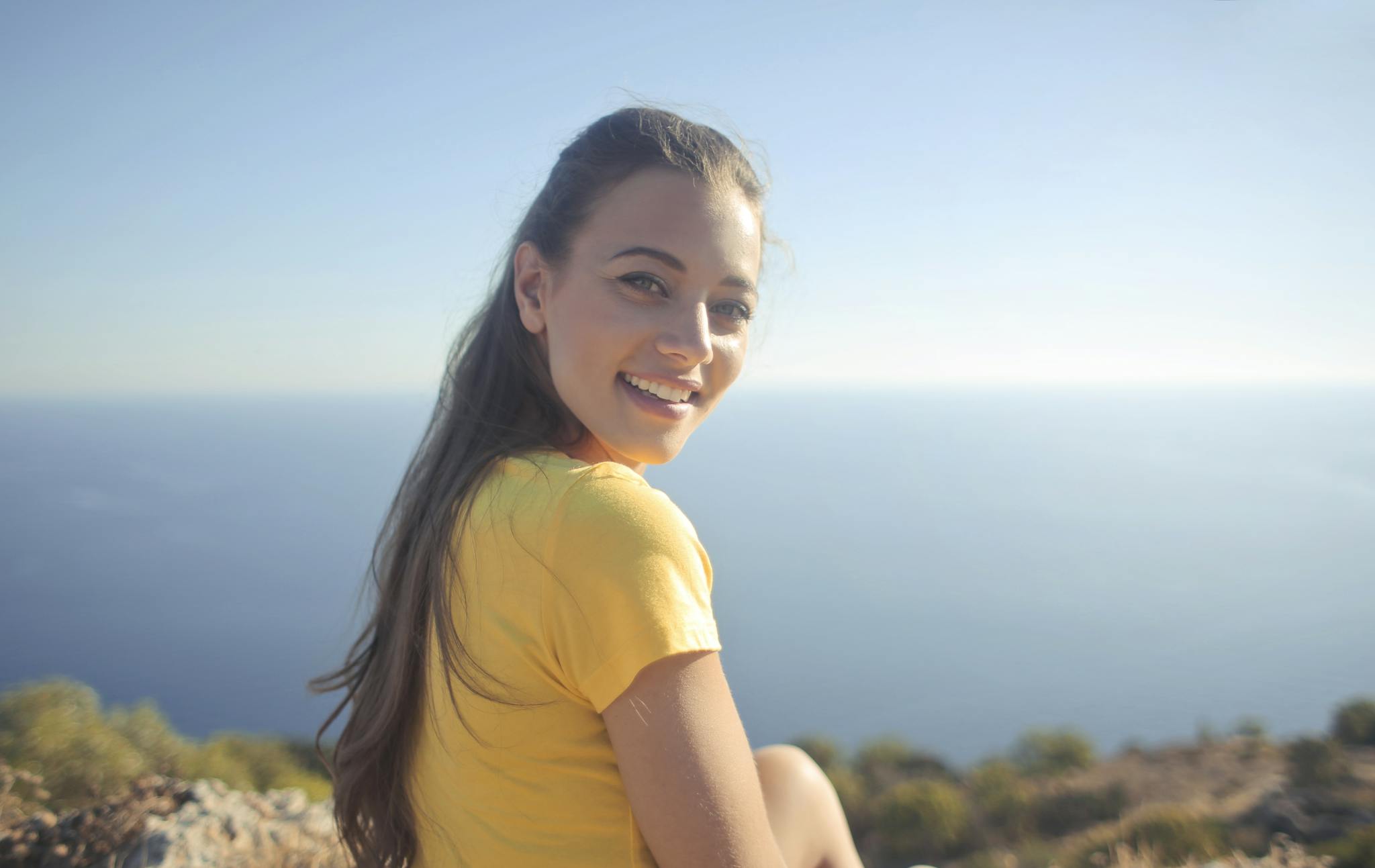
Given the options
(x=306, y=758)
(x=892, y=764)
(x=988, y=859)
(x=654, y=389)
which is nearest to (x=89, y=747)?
(x=306, y=758)

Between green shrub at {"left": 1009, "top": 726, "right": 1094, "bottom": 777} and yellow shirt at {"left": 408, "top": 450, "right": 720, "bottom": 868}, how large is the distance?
475 inches

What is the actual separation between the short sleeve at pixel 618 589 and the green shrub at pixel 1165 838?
5682 mm


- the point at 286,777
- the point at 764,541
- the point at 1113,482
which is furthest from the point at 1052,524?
the point at 286,777

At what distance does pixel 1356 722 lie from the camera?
7699 millimetres

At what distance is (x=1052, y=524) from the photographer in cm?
15388

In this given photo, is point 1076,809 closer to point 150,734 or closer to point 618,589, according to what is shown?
point 150,734

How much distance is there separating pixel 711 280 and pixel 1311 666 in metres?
109

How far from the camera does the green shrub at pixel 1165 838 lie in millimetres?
5457

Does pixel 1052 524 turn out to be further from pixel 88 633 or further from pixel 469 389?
pixel 469 389

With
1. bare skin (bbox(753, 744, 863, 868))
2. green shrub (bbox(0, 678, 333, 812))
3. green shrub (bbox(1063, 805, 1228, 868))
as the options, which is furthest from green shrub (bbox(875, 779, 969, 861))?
bare skin (bbox(753, 744, 863, 868))

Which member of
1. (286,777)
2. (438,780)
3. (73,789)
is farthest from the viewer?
(286,777)

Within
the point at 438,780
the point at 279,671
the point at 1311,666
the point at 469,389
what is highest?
the point at 469,389

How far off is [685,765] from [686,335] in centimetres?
73

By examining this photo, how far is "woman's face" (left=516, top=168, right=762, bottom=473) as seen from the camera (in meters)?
1.30
